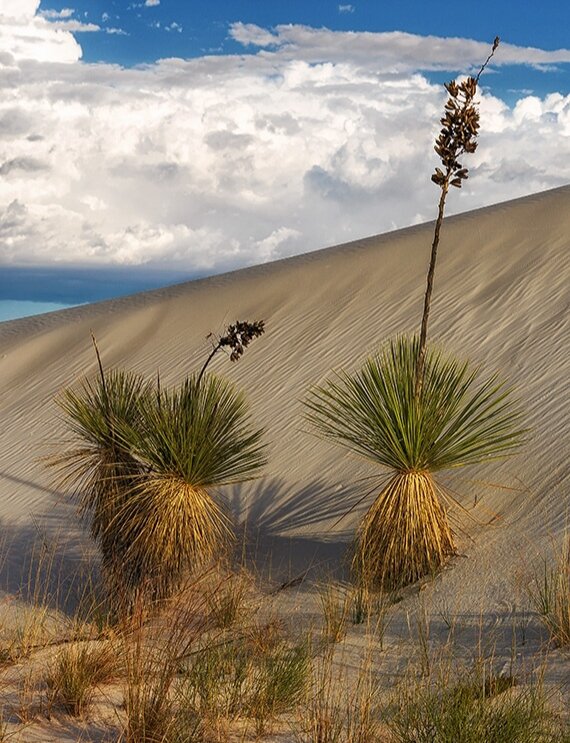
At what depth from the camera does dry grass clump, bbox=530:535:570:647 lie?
5750 mm

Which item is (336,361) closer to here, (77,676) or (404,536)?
(404,536)

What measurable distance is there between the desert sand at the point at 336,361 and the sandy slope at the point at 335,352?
31 millimetres

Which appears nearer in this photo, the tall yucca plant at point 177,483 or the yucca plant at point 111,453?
the tall yucca plant at point 177,483

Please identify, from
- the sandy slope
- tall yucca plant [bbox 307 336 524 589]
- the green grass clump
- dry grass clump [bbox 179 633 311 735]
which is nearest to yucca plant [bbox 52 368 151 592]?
the sandy slope

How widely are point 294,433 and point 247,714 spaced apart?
7.76 metres

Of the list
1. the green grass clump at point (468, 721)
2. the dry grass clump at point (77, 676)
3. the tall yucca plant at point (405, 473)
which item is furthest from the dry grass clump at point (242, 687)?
the tall yucca plant at point (405, 473)

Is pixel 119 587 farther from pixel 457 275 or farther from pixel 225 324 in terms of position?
pixel 225 324

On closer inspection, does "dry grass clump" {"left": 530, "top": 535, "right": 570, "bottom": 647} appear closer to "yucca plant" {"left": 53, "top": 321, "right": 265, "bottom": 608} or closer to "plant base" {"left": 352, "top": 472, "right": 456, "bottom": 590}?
"plant base" {"left": 352, "top": 472, "right": 456, "bottom": 590}

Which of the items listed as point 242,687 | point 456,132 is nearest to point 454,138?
point 456,132

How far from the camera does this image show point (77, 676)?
5105mm

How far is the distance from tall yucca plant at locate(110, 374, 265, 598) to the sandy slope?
113 centimetres

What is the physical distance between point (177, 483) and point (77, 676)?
3.44m

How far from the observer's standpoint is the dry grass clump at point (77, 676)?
508cm

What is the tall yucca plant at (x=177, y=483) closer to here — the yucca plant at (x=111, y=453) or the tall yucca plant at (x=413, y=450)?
the yucca plant at (x=111, y=453)
